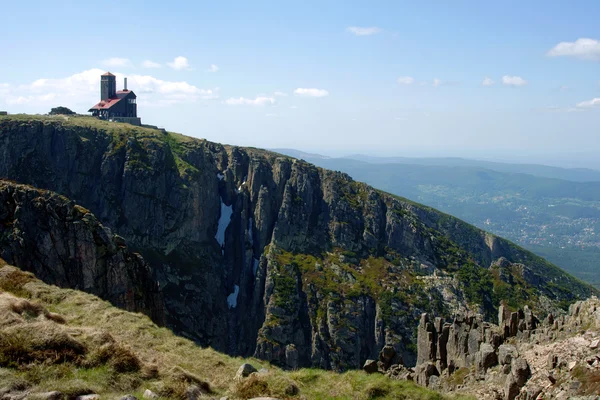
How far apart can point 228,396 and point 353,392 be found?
6.26m

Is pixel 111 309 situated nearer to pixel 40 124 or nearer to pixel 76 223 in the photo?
pixel 76 223

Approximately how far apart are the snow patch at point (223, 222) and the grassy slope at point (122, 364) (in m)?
110

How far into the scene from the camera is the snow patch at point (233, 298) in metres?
132

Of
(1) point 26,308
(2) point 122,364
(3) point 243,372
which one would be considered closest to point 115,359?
(2) point 122,364

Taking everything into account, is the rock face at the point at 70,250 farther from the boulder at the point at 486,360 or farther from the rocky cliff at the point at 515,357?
the boulder at the point at 486,360

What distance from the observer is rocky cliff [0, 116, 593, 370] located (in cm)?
11900

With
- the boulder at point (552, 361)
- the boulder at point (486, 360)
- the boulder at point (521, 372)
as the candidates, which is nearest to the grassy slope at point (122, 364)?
the boulder at point (521, 372)

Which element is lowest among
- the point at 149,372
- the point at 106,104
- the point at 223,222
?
the point at 223,222

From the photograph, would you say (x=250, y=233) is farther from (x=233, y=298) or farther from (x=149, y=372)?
(x=149, y=372)

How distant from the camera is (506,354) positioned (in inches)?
1145

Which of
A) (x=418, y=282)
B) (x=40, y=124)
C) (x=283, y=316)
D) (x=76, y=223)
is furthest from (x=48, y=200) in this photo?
(x=418, y=282)

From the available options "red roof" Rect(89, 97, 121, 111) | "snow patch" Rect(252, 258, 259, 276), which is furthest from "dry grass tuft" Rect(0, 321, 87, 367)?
"red roof" Rect(89, 97, 121, 111)

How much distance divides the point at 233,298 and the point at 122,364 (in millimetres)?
114452

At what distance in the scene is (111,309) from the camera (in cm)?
3353
